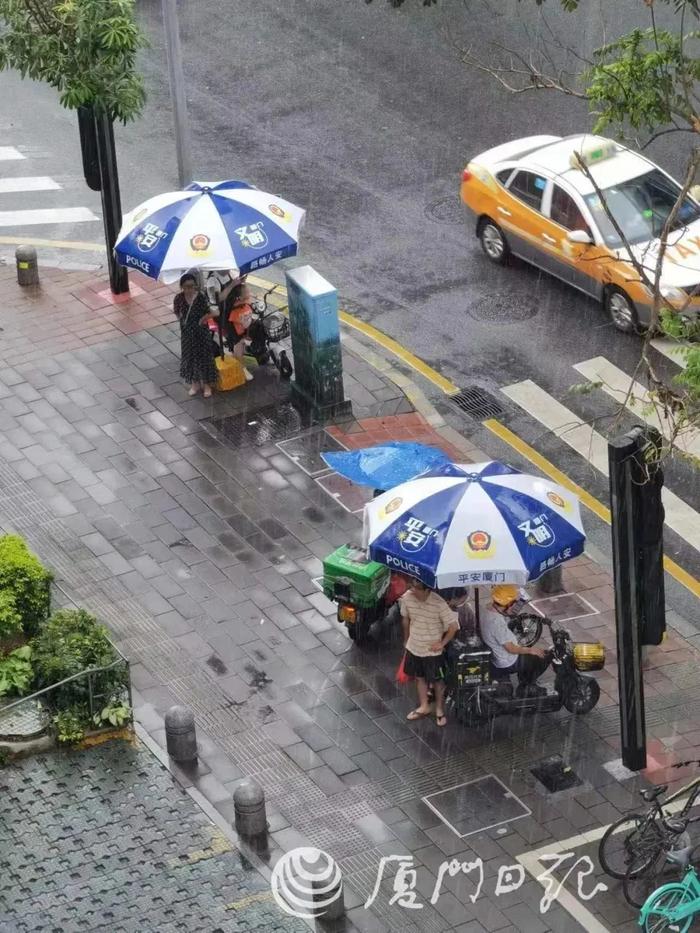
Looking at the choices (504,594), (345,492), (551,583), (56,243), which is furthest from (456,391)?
(56,243)

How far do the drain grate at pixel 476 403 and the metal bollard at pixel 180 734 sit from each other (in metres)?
6.25

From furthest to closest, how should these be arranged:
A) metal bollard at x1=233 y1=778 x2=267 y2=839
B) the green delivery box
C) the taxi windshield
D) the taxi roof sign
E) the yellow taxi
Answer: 1. the taxi roof sign
2. the taxi windshield
3. the yellow taxi
4. the green delivery box
5. metal bollard at x1=233 y1=778 x2=267 y2=839

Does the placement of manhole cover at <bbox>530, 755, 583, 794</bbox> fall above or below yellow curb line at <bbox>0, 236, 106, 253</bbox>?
below

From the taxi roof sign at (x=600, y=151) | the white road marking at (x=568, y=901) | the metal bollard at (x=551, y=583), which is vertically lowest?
the white road marking at (x=568, y=901)

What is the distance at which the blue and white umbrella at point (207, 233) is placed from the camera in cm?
1681

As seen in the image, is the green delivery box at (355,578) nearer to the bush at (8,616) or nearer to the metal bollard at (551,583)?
the metal bollard at (551,583)

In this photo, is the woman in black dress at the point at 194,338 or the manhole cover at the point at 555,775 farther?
the woman in black dress at the point at 194,338

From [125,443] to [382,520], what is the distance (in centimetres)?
478

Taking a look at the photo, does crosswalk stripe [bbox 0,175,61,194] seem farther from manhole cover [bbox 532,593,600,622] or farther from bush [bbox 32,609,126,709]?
manhole cover [bbox 532,593,600,622]

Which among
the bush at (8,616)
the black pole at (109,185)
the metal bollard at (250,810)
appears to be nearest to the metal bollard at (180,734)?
the metal bollard at (250,810)

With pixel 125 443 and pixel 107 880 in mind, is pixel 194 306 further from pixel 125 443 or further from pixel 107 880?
pixel 107 880

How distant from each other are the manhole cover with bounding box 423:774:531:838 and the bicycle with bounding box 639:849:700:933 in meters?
1.49

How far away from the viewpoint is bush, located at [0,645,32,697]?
1310 cm

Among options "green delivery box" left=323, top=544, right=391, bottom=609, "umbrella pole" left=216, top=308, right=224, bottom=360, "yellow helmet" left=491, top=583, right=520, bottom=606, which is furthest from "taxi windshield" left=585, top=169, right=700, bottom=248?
"yellow helmet" left=491, top=583, right=520, bottom=606
